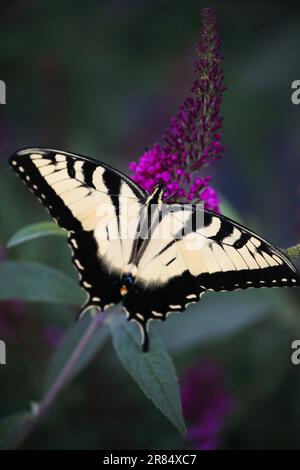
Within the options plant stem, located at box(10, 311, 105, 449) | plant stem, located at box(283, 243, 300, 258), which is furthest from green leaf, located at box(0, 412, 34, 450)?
plant stem, located at box(283, 243, 300, 258)

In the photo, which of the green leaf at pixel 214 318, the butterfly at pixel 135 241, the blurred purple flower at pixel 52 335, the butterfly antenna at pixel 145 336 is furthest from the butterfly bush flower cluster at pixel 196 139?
the blurred purple flower at pixel 52 335

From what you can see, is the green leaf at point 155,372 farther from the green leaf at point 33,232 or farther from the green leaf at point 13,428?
the green leaf at point 13,428

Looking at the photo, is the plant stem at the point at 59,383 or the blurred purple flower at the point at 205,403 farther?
the blurred purple flower at the point at 205,403

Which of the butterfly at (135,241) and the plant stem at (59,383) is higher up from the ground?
the butterfly at (135,241)

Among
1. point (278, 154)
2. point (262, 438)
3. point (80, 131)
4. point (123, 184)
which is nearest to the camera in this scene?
point (123, 184)

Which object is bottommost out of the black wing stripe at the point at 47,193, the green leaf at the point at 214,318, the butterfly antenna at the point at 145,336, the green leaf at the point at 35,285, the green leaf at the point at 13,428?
the green leaf at the point at 13,428

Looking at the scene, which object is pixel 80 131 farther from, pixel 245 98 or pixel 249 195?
pixel 249 195

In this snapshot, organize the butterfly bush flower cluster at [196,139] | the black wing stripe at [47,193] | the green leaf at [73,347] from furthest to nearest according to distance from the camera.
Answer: the green leaf at [73,347] → the black wing stripe at [47,193] → the butterfly bush flower cluster at [196,139]
